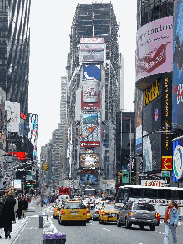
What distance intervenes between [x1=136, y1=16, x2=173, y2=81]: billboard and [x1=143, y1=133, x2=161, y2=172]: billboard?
11.1 m

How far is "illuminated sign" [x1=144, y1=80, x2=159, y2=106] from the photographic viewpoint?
92.8 metres

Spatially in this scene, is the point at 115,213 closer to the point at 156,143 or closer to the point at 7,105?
the point at 156,143

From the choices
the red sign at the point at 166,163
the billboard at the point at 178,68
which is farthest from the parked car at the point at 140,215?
the red sign at the point at 166,163

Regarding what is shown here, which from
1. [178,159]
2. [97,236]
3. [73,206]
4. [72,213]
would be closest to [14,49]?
[178,159]

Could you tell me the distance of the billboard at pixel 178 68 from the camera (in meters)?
72.1

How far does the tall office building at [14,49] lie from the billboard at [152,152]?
259ft

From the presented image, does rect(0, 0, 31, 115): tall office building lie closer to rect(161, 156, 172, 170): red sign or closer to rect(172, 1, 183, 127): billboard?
rect(161, 156, 172, 170): red sign

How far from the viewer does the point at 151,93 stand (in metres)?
96.4

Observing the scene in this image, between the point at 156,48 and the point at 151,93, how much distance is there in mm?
9220

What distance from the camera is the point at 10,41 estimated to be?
546ft

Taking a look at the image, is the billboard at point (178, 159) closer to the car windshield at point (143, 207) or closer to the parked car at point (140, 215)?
the car windshield at point (143, 207)

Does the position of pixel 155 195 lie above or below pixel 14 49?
below

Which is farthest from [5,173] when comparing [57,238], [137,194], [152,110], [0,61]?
[57,238]

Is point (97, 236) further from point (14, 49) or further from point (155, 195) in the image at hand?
point (14, 49)
